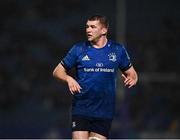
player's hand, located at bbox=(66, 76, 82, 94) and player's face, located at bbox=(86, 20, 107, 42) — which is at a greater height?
player's face, located at bbox=(86, 20, 107, 42)

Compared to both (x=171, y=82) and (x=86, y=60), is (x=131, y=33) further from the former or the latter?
(x=86, y=60)

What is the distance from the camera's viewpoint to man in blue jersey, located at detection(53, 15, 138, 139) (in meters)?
5.94

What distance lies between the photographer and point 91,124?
237 inches

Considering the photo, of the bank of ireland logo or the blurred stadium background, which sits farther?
the blurred stadium background

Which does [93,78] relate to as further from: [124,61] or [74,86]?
[124,61]

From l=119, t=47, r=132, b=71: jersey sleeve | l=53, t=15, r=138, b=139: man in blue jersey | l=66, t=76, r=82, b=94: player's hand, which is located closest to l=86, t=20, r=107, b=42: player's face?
l=53, t=15, r=138, b=139: man in blue jersey

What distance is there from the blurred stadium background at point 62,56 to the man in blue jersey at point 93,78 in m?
5.03

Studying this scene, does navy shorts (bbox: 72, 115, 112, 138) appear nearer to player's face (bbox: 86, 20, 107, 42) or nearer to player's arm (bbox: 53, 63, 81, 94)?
player's arm (bbox: 53, 63, 81, 94)

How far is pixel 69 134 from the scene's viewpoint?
11.0 m

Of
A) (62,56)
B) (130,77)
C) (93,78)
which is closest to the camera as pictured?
(93,78)

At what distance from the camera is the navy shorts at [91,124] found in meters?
5.97

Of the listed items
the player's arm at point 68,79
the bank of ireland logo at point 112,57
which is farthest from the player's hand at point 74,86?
the bank of ireland logo at point 112,57

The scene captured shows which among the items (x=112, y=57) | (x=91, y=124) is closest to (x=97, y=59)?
(x=112, y=57)

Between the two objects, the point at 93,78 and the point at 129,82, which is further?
the point at 129,82
